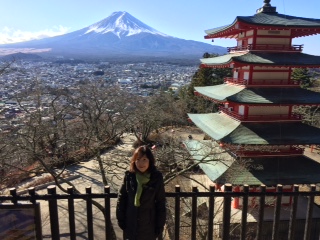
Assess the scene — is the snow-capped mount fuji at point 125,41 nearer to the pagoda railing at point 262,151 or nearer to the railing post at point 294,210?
the pagoda railing at point 262,151

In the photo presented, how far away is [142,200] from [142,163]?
379 millimetres

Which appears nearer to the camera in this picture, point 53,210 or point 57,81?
point 53,210

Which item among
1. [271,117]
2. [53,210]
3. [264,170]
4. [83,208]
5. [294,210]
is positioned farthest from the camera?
[83,208]

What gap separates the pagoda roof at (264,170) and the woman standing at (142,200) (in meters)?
7.16

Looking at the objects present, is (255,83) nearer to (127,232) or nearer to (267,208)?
Result: (267,208)

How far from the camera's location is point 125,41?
587 ft

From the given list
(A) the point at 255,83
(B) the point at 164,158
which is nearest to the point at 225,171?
(B) the point at 164,158

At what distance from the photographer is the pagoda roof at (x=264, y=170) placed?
10.4 m

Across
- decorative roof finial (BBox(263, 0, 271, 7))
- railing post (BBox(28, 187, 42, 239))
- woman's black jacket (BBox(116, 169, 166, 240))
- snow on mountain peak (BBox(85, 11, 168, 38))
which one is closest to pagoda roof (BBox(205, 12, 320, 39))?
decorative roof finial (BBox(263, 0, 271, 7))

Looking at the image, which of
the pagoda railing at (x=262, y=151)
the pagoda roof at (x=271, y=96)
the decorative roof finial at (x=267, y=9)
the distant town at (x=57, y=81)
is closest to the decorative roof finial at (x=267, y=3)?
the decorative roof finial at (x=267, y=9)

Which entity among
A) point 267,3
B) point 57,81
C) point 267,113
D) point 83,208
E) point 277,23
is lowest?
point 83,208

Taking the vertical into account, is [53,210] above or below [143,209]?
below

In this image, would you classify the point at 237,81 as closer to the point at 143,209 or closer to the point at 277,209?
the point at 277,209

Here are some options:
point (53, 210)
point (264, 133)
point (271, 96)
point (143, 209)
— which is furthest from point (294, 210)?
point (271, 96)
